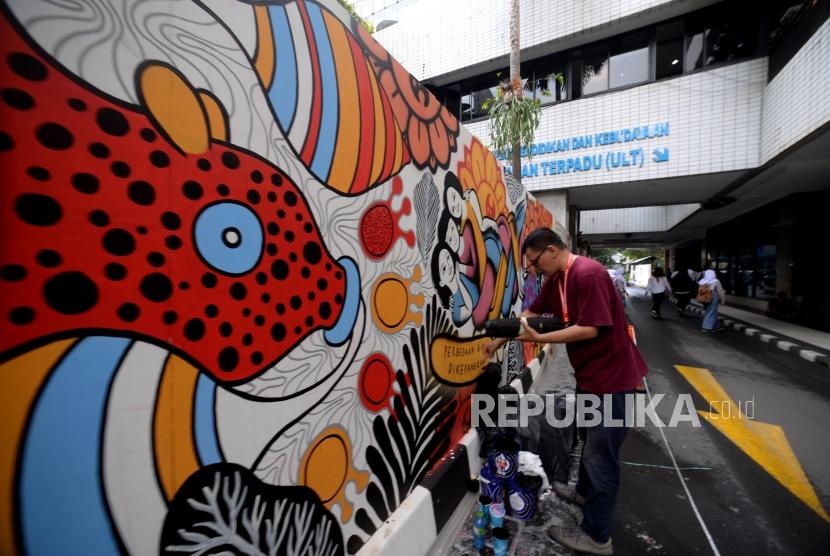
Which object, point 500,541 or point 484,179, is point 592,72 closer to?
point 484,179

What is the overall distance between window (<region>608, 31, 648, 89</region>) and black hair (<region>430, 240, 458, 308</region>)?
9.81 metres

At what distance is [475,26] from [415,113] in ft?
34.4

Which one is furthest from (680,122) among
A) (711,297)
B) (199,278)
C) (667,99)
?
(199,278)

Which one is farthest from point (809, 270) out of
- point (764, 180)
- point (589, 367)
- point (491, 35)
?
point (589, 367)

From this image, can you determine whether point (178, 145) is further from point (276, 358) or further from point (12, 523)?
point (12, 523)

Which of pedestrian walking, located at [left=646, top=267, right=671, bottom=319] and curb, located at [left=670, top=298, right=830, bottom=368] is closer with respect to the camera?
curb, located at [left=670, top=298, right=830, bottom=368]

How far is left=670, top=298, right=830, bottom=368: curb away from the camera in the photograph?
604 cm

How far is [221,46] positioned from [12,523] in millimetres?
1292

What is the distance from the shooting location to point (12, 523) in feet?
2.28

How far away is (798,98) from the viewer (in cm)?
595

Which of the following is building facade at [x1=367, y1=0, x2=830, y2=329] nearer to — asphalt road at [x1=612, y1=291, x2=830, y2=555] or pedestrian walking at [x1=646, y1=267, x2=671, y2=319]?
pedestrian walking at [x1=646, y1=267, x2=671, y2=319]

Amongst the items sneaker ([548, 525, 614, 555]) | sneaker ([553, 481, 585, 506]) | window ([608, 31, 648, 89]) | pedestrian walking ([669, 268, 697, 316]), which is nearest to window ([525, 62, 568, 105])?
window ([608, 31, 648, 89])

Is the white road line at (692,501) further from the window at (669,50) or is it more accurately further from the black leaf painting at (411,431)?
the window at (669,50)
